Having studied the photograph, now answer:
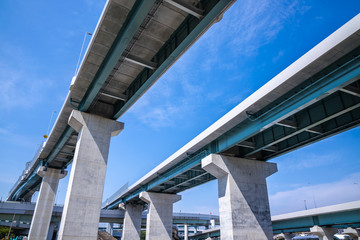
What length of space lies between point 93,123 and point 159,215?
831 inches

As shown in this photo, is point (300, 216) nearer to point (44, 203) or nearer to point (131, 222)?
point (131, 222)

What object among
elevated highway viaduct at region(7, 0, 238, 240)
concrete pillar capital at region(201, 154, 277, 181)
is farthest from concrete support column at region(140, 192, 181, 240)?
concrete pillar capital at region(201, 154, 277, 181)

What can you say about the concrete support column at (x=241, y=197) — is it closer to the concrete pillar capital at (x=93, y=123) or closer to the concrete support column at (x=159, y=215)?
the concrete pillar capital at (x=93, y=123)

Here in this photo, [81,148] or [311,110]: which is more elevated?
[311,110]

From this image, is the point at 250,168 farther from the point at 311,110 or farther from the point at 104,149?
the point at 104,149

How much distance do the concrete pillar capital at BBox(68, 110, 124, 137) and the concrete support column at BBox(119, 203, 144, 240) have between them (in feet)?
101

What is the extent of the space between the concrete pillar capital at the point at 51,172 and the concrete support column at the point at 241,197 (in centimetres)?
2395

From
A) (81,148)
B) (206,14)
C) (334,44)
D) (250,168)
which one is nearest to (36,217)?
(81,148)

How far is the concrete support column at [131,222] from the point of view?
4322cm

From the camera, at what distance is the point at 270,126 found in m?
15.7

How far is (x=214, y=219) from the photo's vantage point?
265 feet

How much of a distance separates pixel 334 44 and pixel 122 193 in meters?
41.7

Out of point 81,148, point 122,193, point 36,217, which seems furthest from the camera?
point 122,193

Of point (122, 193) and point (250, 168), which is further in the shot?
point (122, 193)
